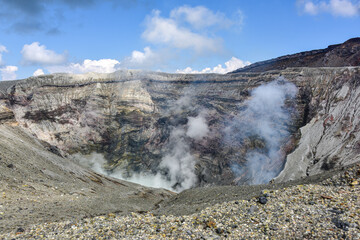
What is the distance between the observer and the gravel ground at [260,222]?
9750 millimetres

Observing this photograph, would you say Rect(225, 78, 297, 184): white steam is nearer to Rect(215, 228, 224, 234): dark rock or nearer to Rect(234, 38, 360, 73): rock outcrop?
Rect(234, 38, 360, 73): rock outcrop

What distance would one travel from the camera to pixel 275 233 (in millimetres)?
9867

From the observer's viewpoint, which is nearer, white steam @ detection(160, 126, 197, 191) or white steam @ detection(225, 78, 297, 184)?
white steam @ detection(225, 78, 297, 184)

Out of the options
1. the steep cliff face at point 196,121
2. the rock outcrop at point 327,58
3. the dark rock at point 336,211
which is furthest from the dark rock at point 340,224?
the rock outcrop at point 327,58

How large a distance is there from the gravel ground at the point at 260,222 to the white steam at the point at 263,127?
69.5 ft

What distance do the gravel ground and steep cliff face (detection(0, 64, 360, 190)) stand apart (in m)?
16.9

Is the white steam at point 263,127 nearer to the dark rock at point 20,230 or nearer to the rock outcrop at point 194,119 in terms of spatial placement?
the rock outcrop at point 194,119

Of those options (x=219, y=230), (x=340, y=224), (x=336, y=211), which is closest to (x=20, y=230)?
(x=219, y=230)

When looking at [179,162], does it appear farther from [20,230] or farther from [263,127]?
[20,230]

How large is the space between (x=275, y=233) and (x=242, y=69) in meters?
72.7

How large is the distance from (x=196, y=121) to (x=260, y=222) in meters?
36.9

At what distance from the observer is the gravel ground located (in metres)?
9.75

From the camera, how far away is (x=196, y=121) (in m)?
47.5

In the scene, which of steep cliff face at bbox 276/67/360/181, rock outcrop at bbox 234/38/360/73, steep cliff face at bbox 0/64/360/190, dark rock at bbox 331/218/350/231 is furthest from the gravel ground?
rock outcrop at bbox 234/38/360/73
